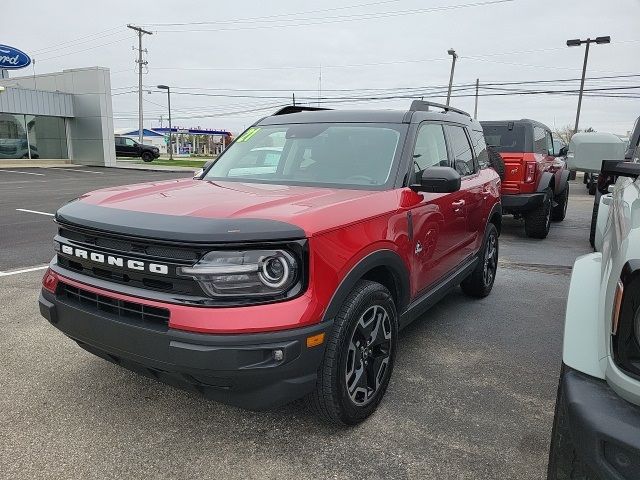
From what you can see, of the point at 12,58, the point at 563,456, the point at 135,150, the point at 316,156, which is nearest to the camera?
the point at 563,456

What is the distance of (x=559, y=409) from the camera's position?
5.61 feet

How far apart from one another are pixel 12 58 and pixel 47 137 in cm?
479

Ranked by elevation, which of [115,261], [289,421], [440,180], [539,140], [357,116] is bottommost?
[289,421]

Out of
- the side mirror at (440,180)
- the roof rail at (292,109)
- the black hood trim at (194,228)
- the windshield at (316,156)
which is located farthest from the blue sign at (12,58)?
the side mirror at (440,180)

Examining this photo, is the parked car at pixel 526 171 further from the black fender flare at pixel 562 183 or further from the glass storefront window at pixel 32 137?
the glass storefront window at pixel 32 137

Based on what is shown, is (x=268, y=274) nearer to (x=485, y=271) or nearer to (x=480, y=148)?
(x=485, y=271)

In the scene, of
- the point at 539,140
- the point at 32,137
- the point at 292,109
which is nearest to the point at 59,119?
the point at 32,137

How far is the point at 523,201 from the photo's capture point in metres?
8.15

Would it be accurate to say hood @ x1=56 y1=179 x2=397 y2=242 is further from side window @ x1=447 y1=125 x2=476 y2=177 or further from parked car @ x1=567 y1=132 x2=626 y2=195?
side window @ x1=447 y1=125 x2=476 y2=177

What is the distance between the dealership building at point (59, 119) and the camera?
2758 cm

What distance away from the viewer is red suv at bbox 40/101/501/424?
2.17 meters

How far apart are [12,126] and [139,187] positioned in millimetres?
30060

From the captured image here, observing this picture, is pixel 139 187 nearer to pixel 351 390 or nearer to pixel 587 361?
pixel 351 390

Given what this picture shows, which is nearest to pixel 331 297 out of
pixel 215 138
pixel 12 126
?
pixel 12 126
